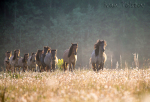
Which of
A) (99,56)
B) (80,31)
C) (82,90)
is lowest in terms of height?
(82,90)

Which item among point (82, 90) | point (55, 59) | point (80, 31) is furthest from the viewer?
point (80, 31)

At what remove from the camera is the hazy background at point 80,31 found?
42.6 meters

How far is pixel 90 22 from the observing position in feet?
166

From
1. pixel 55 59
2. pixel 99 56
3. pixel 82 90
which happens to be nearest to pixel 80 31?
pixel 55 59

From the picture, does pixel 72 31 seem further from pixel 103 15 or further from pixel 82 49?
pixel 103 15

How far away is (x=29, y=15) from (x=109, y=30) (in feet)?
78.7

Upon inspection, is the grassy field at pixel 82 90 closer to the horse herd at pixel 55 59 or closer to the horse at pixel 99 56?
the horse herd at pixel 55 59

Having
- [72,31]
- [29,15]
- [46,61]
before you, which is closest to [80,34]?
[72,31]

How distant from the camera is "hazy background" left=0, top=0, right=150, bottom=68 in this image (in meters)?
42.6

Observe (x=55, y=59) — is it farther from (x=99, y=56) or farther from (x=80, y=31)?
(x=80, y=31)

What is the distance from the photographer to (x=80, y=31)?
145 feet

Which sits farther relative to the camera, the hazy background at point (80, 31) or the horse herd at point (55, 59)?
the hazy background at point (80, 31)

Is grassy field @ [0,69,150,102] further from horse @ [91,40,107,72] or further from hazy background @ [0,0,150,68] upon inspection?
hazy background @ [0,0,150,68]

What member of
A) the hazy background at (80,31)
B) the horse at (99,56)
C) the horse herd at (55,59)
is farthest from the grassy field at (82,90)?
the hazy background at (80,31)
